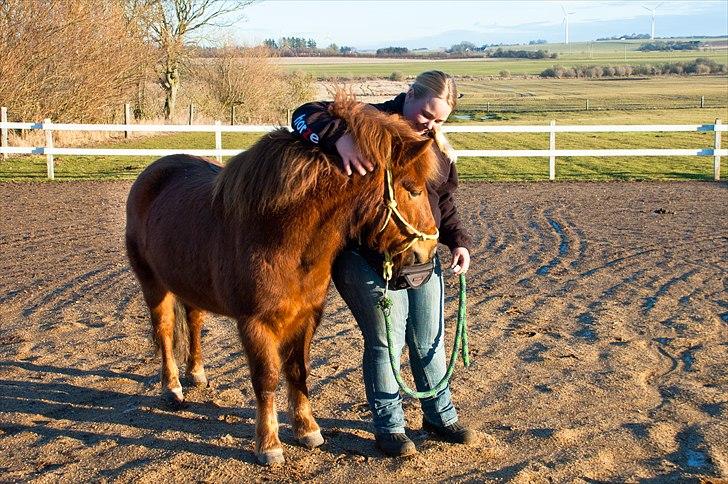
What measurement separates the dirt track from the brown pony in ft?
1.56

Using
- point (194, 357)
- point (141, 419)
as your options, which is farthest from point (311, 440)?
point (194, 357)

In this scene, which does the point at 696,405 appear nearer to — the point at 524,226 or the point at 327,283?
the point at 327,283

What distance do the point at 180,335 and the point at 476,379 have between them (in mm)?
1955

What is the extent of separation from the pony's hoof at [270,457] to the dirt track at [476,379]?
6 centimetres

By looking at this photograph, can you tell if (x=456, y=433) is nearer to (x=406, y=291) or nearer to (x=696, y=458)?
(x=406, y=291)

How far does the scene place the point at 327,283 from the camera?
3.95 meters

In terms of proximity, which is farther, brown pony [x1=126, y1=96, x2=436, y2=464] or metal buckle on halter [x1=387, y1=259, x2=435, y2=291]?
metal buckle on halter [x1=387, y1=259, x2=435, y2=291]

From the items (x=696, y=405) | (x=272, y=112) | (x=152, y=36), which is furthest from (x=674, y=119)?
(x=696, y=405)

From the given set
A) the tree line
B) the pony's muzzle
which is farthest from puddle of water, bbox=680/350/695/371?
the tree line

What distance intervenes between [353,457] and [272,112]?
3448cm

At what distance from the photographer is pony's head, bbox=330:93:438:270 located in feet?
11.4

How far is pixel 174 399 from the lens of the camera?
4.82m

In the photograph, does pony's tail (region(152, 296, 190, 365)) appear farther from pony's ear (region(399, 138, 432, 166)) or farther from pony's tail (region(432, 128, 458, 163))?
pony's ear (region(399, 138, 432, 166))

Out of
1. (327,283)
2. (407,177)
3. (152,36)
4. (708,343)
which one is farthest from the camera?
(152,36)
